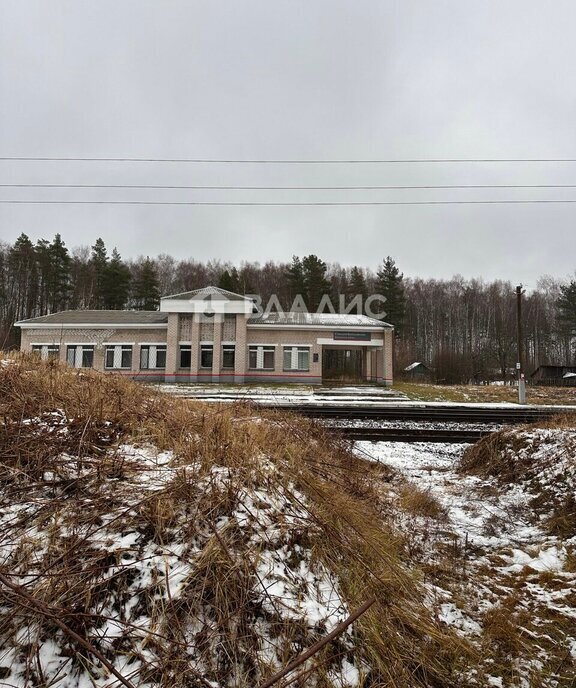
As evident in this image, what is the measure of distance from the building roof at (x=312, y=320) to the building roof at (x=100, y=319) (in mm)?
9333

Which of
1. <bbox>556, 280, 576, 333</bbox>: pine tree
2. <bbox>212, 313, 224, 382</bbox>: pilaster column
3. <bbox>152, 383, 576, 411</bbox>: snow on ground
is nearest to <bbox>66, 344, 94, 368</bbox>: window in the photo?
<bbox>212, 313, 224, 382</bbox>: pilaster column

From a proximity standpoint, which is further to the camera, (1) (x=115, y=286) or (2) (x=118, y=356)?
(1) (x=115, y=286)

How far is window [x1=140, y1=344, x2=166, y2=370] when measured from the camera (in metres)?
35.1

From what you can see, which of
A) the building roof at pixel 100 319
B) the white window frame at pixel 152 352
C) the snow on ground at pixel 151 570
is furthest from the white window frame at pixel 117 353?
the snow on ground at pixel 151 570

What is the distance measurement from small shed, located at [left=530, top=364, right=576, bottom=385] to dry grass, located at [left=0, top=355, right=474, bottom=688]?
48459mm

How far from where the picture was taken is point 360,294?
187 feet

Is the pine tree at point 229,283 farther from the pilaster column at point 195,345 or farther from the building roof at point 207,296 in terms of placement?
the pilaster column at point 195,345

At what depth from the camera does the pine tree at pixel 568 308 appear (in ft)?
186

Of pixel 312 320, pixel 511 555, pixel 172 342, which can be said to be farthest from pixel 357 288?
pixel 511 555

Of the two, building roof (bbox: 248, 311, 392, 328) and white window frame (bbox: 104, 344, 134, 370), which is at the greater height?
building roof (bbox: 248, 311, 392, 328)

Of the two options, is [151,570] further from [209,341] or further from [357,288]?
[357,288]

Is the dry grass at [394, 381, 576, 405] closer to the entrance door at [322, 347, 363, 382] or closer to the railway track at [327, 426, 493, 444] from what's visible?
the entrance door at [322, 347, 363, 382]

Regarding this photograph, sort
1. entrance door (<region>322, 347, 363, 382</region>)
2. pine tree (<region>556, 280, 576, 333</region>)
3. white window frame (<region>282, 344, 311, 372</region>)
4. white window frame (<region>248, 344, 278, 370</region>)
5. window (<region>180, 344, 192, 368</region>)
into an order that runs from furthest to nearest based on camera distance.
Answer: pine tree (<region>556, 280, 576, 333</region>) < entrance door (<region>322, 347, 363, 382</region>) < window (<region>180, 344, 192, 368</region>) < white window frame (<region>248, 344, 278, 370</region>) < white window frame (<region>282, 344, 311, 372</region>)

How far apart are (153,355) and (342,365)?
24913 millimetres
